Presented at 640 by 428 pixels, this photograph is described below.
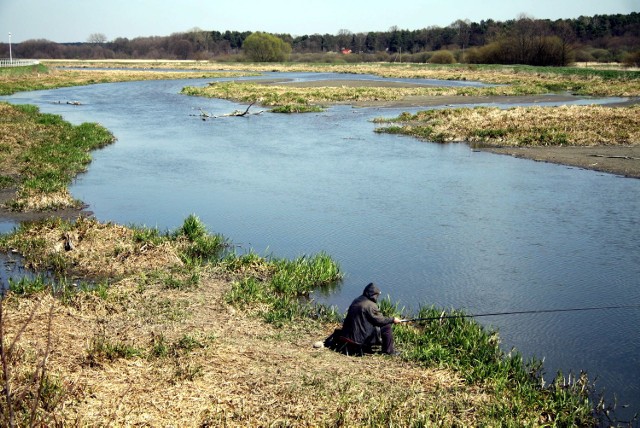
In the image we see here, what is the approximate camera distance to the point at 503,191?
65.4 ft

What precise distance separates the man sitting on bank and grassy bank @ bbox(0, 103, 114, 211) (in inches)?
437

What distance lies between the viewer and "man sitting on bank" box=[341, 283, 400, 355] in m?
9.00

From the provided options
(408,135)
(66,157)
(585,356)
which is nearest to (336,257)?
(585,356)

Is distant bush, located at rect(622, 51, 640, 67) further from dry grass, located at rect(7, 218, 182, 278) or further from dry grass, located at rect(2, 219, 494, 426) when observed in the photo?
dry grass, located at rect(2, 219, 494, 426)

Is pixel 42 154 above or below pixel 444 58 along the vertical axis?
below

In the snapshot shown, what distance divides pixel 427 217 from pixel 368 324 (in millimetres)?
8265

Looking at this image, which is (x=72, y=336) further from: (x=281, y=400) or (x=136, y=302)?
(x=281, y=400)

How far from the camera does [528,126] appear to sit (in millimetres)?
30688

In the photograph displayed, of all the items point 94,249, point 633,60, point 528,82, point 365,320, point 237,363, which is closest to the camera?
point 237,363

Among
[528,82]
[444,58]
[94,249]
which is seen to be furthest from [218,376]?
[444,58]

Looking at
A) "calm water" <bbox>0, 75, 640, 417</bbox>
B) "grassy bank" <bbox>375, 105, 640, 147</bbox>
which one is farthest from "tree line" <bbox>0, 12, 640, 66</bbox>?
"calm water" <bbox>0, 75, 640, 417</bbox>

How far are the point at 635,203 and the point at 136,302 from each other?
1410 centimetres

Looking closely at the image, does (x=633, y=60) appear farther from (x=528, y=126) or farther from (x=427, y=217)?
(x=427, y=217)

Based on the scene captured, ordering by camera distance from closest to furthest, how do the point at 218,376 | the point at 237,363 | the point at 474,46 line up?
the point at 218,376 < the point at 237,363 < the point at 474,46
